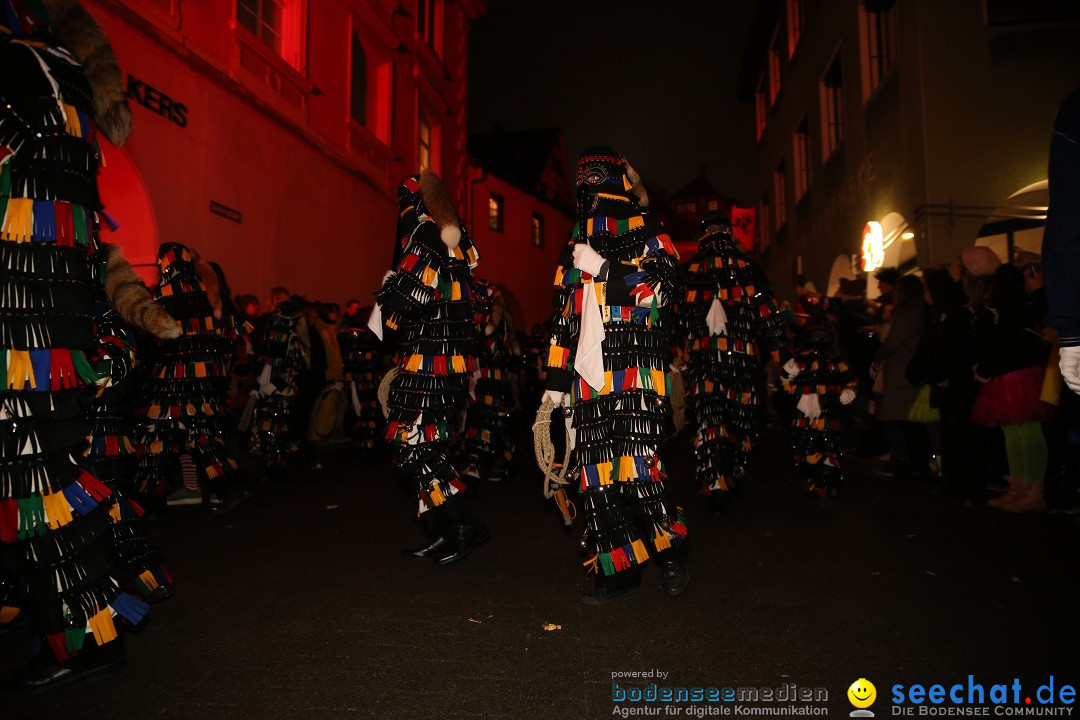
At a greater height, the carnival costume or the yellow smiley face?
the carnival costume

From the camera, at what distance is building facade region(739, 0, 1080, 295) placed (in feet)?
31.3

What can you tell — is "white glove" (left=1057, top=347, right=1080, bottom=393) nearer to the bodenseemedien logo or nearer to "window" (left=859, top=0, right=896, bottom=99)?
the bodenseemedien logo

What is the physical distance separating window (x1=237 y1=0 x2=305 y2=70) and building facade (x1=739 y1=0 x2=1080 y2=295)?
956 centimetres

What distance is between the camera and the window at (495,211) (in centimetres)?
2306

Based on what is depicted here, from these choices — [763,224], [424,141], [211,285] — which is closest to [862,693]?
[211,285]

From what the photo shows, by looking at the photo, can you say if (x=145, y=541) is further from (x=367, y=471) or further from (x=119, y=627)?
(x=367, y=471)

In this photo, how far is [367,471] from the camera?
752 cm

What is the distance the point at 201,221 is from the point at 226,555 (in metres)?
6.27

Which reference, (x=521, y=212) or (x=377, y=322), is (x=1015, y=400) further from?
(x=521, y=212)

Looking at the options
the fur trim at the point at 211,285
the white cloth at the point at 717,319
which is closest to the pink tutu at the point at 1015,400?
the white cloth at the point at 717,319

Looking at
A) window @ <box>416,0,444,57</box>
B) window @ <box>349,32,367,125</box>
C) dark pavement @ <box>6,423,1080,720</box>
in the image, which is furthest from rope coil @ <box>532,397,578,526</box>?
window @ <box>416,0,444,57</box>

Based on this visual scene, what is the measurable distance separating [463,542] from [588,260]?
1.81 meters

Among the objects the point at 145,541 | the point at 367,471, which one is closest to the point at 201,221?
the point at 367,471

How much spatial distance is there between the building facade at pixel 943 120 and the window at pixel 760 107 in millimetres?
10202
